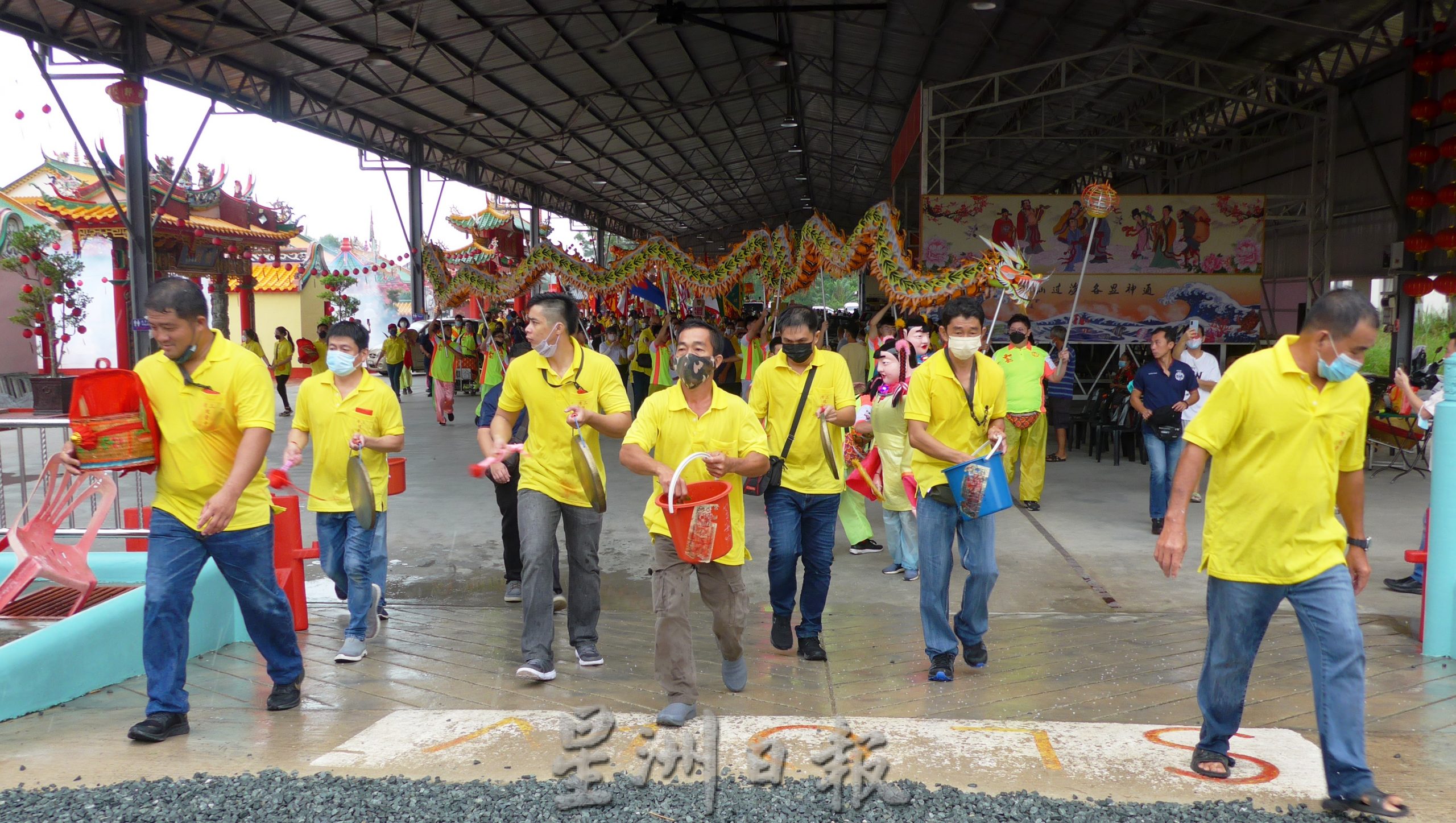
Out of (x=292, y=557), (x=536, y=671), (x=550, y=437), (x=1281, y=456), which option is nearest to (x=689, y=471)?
(x=550, y=437)

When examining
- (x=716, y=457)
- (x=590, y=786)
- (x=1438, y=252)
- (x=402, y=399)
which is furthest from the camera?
(x=402, y=399)

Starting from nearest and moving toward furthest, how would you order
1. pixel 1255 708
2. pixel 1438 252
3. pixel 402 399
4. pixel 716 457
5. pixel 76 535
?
1. pixel 716 457
2. pixel 1255 708
3. pixel 76 535
4. pixel 1438 252
5. pixel 402 399

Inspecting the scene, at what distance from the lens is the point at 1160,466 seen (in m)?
7.93

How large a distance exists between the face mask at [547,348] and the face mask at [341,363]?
4.00ft

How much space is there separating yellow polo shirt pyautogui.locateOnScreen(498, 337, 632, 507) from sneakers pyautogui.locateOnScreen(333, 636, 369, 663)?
1.21 meters

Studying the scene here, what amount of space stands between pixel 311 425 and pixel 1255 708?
459 cm

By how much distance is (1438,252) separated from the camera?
14719 mm

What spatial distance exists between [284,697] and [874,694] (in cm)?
250

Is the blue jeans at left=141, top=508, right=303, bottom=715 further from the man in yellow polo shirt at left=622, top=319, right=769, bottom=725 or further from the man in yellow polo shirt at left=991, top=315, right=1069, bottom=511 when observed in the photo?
the man in yellow polo shirt at left=991, top=315, right=1069, bottom=511

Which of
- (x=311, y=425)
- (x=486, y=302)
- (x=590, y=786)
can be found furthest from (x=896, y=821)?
(x=486, y=302)

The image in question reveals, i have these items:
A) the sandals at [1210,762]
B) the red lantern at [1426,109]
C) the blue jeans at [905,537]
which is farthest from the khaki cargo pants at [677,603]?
the red lantern at [1426,109]

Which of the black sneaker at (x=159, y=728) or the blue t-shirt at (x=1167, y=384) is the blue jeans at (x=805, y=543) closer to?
the black sneaker at (x=159, y=728)

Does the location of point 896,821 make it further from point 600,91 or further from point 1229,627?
point 600,91

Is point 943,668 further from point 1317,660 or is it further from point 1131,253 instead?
point 1131,253
